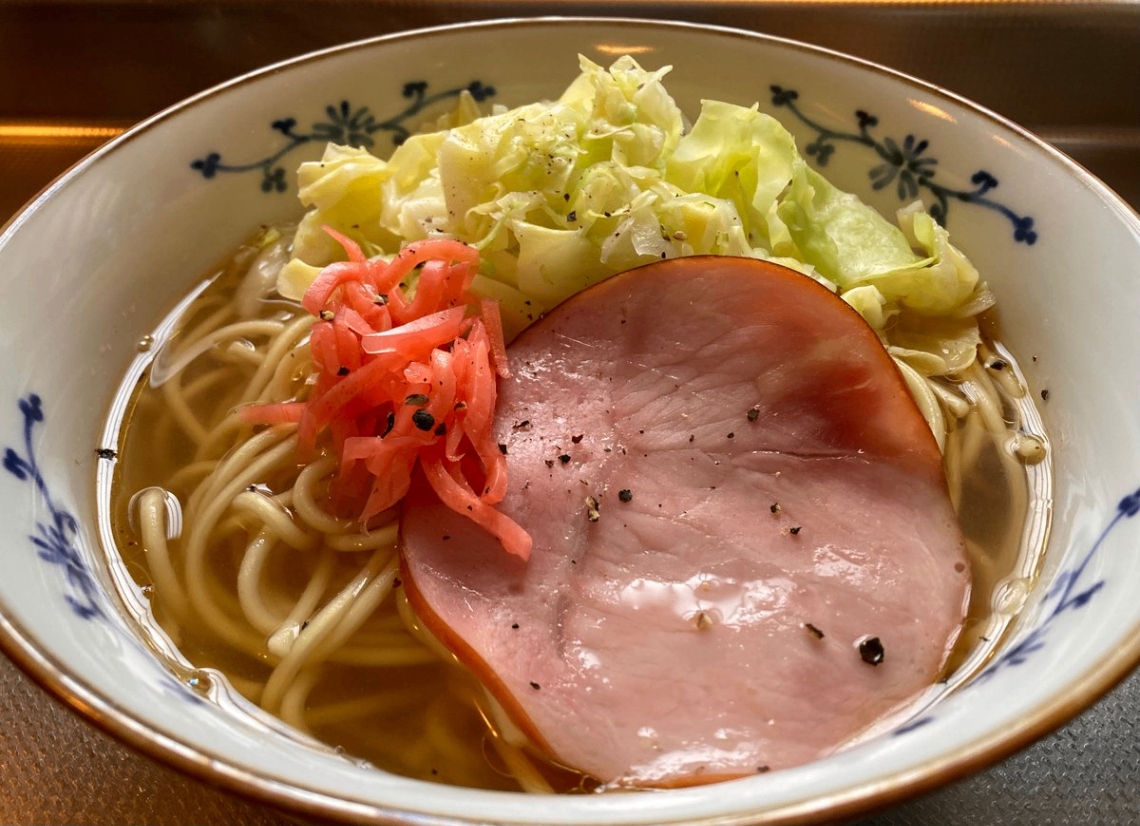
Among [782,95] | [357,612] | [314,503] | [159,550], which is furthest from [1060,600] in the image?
[159,550]

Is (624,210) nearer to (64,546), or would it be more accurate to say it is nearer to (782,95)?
(782,95)

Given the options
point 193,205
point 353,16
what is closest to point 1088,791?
point 193,205

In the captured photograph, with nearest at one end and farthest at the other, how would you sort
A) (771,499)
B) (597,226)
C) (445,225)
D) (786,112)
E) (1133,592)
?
(1133,592), (771,499), (597,226), (445,225), (786,112)

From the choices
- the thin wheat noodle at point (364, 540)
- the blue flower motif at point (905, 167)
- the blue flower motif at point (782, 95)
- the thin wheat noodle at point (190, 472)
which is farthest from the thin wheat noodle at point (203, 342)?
the blue flower motif at point (905, 167)

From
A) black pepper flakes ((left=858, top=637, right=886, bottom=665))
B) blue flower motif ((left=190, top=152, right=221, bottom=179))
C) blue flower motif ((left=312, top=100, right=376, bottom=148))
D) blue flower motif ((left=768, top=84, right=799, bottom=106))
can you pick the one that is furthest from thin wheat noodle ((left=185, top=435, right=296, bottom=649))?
blue flower motif ((left=768, top=84, right=799, bottom=106))

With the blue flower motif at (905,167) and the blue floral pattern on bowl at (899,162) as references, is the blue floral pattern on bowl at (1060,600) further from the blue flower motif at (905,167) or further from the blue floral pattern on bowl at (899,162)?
the blue flower motif at (905,167)

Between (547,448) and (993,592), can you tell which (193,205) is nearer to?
(547,448)
